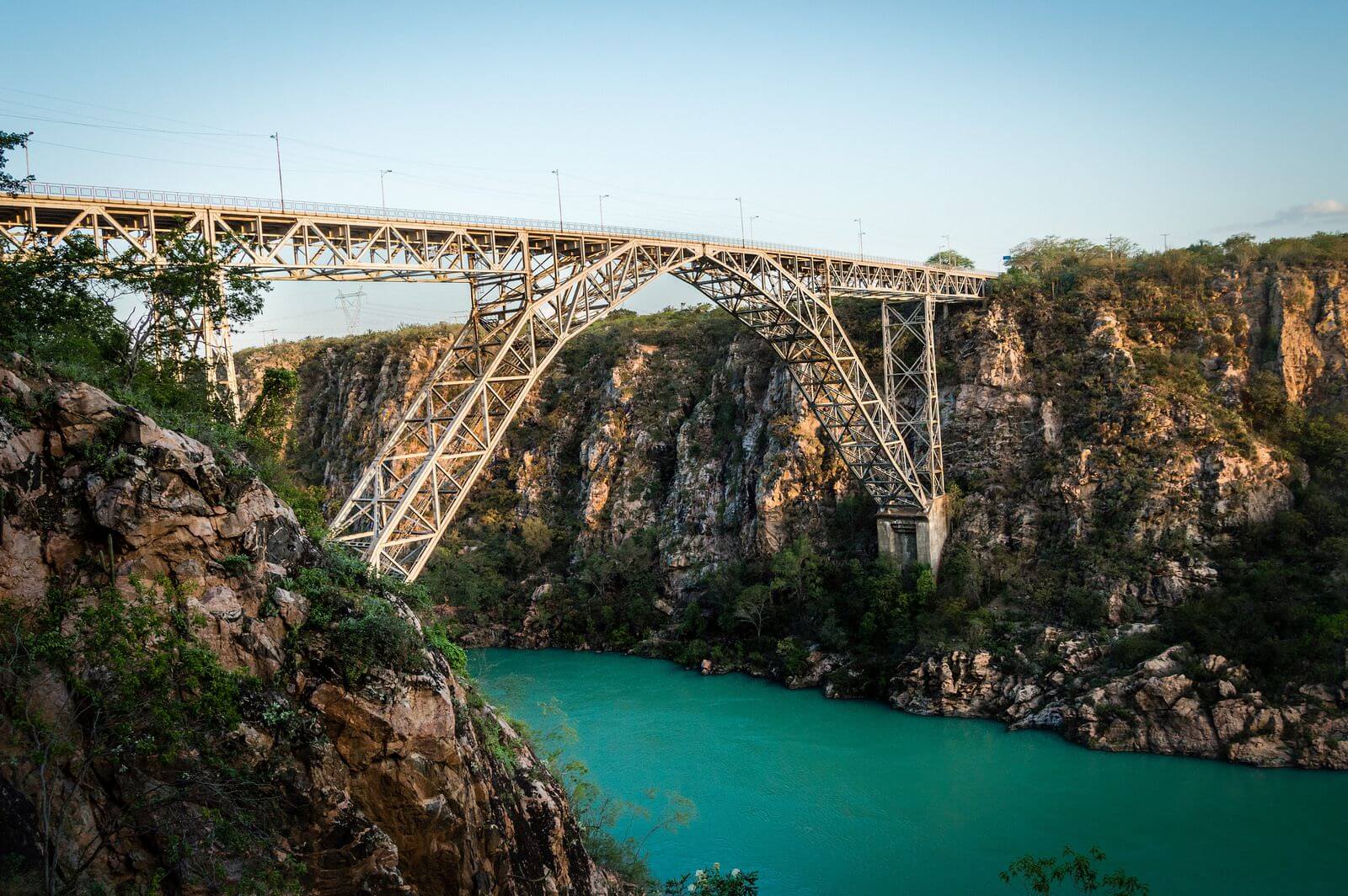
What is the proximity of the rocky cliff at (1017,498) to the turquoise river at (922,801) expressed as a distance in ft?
4.01

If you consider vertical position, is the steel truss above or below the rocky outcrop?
above

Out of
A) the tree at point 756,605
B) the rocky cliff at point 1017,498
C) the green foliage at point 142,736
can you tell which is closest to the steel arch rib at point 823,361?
the rocky cliff at point 1017,498

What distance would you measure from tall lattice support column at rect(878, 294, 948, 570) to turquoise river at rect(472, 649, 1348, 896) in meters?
5.42

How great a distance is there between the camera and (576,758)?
70.2ft

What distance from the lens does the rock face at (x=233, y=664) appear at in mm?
6602

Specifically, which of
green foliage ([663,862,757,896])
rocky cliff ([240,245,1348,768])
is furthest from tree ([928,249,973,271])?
green foliage ([663,862,757,896])

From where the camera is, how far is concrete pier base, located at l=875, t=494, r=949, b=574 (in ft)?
88.2

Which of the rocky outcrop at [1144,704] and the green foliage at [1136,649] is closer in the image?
the rocky outcrop at [1144,704]

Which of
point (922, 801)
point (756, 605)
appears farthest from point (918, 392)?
point (922, 801)

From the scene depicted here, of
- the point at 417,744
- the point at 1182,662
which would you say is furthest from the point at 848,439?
the point at 417,744

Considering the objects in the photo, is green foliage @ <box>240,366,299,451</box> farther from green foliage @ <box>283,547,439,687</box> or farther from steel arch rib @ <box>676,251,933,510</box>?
steel arch rib @ <box>676,251,933,510</box>

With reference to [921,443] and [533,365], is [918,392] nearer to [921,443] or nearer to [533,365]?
[921,443]

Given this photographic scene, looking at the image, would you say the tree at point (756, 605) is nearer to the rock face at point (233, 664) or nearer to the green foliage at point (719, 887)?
the green foliage at point (719, 887)

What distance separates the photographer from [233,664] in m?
7.40
